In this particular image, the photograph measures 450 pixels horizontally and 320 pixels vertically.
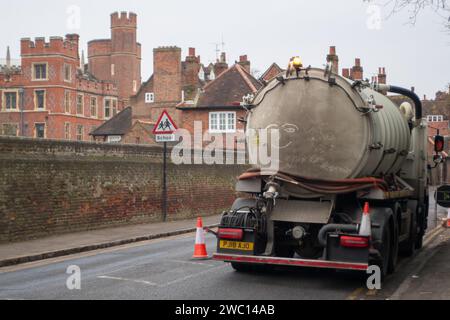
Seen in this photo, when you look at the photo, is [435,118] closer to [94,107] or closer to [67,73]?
[94,107]

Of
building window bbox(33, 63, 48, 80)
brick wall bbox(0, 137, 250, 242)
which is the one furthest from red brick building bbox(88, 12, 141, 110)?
brick wall bbox(0, 137, 250, 242)

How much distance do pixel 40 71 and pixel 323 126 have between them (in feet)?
224

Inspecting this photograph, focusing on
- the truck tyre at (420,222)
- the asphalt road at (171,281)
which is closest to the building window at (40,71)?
the asphalt road at (171,281)

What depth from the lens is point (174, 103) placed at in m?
49.5

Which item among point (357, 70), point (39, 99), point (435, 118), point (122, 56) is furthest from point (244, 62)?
point (122, 56)

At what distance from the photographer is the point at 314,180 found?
10.8m

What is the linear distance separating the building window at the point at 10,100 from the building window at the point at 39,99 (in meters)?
2.77

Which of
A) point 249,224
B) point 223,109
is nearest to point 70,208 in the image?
point 249,224

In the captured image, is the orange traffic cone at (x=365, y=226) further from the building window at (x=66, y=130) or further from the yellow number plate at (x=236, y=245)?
the building window at (x=66, y=130)

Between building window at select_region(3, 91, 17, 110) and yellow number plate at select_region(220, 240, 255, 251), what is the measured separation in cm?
7044

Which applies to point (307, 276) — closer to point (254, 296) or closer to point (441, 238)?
point (254, 296)

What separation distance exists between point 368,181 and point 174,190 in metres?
14.4

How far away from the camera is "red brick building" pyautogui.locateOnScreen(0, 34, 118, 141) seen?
73.4m

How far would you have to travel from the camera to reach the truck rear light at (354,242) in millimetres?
9875
